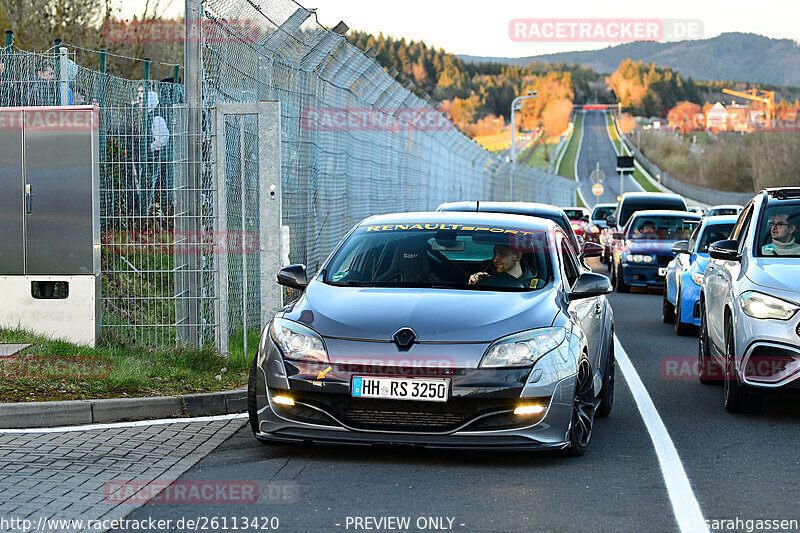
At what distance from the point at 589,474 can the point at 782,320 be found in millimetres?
2409

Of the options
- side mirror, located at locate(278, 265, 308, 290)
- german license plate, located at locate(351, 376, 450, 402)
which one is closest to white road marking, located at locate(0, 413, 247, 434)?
side mirror, located at locate(278, 265, 308, 290)

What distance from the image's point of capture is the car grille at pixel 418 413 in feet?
21.9

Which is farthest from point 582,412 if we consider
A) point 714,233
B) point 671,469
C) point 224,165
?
point 714,233

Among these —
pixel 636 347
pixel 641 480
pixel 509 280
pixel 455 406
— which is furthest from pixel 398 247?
pixel 636 347

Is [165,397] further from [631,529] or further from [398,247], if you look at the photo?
[631,529]

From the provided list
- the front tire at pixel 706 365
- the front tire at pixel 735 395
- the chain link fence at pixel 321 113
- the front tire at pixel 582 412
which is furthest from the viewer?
the chain link fence at pixel 321 113

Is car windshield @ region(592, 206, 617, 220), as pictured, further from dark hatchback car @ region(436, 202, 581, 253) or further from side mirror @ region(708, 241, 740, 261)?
side mirror @ region(708, 241, 740, 261)

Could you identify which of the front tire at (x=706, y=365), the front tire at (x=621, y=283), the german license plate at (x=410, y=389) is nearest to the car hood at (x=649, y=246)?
the front tire at (x=621, y=283)

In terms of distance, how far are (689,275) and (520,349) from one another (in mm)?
8100

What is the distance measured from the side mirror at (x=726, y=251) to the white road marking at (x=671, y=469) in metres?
1.20

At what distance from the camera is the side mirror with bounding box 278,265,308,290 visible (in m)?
8.05

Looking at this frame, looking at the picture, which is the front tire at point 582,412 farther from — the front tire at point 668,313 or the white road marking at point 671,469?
the front tire at point 668,313

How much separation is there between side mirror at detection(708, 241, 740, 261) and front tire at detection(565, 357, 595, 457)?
249 centimetres

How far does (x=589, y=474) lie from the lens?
666 cm
